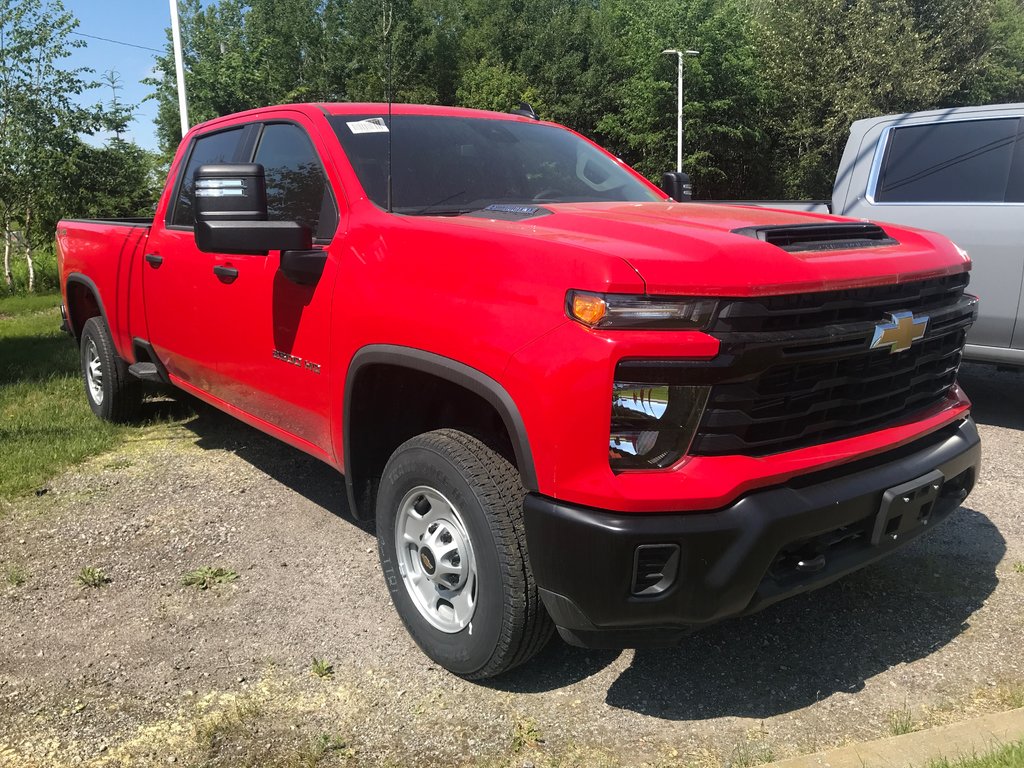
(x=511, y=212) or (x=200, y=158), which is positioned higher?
(x=200, y=158)

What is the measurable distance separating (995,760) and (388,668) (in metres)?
1.86

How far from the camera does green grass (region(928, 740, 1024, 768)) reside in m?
2.20

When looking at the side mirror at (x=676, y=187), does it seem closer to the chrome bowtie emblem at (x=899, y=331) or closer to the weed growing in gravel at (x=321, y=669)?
the chrome bowtie emblem at (x=899, y=331)

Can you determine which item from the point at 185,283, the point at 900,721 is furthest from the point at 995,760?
the point at 185,283

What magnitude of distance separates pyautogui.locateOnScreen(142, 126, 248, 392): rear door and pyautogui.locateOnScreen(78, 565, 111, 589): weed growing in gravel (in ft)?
3.43

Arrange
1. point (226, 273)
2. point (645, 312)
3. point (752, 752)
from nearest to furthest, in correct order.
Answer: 1. point (645, 312)
2. point (752, 752)
3. point (226, 273)

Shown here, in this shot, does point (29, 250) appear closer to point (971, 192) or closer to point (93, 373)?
point (93, 373)

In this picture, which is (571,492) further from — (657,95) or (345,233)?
(657,95)

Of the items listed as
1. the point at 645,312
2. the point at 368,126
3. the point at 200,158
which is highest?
the point at 368,126

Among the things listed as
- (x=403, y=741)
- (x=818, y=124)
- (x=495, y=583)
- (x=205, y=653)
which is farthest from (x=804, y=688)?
→ (x=818, y=124)

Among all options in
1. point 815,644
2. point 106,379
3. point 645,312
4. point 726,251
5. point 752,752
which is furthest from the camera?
point 106,379

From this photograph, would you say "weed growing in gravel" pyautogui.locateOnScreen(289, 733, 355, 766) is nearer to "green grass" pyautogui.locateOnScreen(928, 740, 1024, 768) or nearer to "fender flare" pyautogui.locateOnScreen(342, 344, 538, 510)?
"fender flare" pyautogui.locateOnScreen(342, 344, 538, 510)

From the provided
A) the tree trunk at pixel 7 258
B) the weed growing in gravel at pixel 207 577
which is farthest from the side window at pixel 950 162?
the tree trunk at pixel 7 258

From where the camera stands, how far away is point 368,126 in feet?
11.9
